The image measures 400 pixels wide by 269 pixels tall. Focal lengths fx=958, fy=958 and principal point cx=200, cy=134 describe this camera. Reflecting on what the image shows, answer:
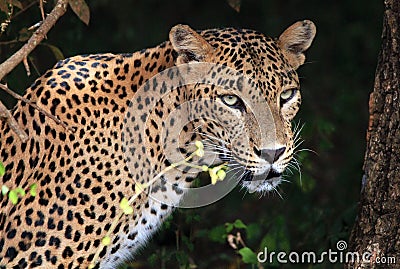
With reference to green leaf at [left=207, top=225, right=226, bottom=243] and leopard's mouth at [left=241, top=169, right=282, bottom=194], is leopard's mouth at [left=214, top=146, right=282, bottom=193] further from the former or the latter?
green leaf at [left=207, top=225, right=226, bottom=243]

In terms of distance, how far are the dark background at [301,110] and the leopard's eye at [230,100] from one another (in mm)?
979

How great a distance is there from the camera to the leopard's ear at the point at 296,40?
5.57m

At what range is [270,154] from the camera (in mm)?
5094

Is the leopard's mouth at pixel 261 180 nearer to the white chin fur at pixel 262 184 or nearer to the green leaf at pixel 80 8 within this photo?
the white chin fur at pixel 262 184

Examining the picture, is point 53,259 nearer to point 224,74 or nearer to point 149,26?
point 224,74

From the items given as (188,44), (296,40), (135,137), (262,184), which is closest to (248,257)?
(262,184)

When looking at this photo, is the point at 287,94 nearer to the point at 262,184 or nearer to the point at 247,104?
the point at 247,104

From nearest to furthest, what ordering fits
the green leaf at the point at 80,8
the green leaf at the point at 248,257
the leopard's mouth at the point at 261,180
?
the leopard's mouth at the point at 261,180, the green leaf at the point at 80,8, the green leaf at the point at 248,257

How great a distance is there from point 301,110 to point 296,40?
117 inches

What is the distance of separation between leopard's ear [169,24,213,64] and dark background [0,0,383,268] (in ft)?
3.30

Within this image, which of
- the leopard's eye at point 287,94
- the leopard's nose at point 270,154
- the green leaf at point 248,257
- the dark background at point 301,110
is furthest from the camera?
the dark background at point 301,110

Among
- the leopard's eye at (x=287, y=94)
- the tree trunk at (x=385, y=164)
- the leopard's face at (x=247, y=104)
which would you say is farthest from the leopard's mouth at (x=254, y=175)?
the tree trunk at (x=385, y=164)

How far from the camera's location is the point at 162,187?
18.1 feet

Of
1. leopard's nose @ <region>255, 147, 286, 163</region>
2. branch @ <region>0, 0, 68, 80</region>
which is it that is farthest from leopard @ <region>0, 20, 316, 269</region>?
branch @ <region>0, 0, 68, 80</region>
